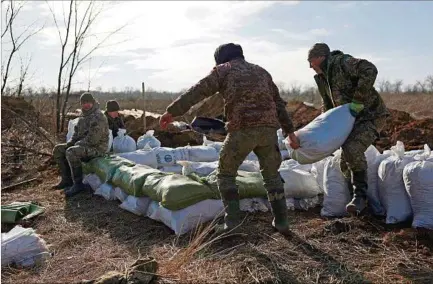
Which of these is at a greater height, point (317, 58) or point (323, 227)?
point (317, 58)

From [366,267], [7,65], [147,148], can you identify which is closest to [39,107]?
[7,65]

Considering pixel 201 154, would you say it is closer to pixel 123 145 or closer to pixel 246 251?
pixel 123 145

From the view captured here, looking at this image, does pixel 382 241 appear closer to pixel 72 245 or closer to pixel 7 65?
pixel 72 245

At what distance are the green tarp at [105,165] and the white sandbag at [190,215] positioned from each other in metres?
1.51

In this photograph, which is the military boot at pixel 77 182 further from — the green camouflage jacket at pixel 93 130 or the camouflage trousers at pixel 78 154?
the green camouflage jacket at pixel 93 130

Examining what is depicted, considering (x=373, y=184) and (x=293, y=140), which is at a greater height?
(x=293, y=140)

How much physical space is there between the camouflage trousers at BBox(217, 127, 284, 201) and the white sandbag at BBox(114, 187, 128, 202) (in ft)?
5.87

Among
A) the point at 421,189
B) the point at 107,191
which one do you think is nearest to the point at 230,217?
the point at 421,189

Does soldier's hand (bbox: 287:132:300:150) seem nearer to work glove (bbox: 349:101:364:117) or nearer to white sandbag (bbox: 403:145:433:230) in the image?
work glove (bbox: 349:101:364:117)

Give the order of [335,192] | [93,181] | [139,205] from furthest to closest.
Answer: [93,181], [139,205], [335,192]

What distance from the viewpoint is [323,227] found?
411 cm

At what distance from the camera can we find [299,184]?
16.1ft

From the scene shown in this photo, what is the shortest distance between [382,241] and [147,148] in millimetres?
3860

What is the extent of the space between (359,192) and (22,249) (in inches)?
108
